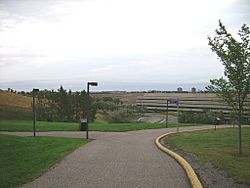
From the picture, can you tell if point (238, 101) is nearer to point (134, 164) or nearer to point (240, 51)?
point (240, 51)

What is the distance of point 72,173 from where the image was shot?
9.66m

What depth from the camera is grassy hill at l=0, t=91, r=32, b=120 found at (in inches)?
1694

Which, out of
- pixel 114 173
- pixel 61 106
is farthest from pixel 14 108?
pixel 114 173

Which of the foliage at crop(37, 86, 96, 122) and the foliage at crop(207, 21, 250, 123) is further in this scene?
the foliage at crop(37, 86, 96, 122)

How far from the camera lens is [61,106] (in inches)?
1807

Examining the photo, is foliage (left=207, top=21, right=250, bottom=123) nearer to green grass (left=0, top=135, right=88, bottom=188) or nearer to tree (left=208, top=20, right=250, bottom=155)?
tree (left=208, top=20, right=250, bottom=155)

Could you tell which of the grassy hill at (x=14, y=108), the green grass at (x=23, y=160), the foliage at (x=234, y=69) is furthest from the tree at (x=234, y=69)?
the grassy hill at (x=14, y=108)

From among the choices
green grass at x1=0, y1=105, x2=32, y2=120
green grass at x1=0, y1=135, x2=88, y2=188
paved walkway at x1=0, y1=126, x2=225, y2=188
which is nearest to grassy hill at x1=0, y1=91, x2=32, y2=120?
green grass at x1=0, y1=105, x2=32, y2=120

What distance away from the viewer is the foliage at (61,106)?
45.5 m

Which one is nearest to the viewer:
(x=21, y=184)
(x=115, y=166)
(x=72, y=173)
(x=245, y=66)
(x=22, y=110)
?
(x=21, y=184)

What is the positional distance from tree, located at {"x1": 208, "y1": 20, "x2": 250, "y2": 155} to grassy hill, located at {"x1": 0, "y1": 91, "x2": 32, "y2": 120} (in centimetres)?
3120

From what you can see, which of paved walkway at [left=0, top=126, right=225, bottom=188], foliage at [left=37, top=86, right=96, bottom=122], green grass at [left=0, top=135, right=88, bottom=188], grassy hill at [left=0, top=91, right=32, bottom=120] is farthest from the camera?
foliage at [left=37, top=86, right=96, bottom=122]

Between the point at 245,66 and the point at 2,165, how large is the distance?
27.4ft

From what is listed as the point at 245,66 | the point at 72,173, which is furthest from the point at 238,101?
the point at 72,173
